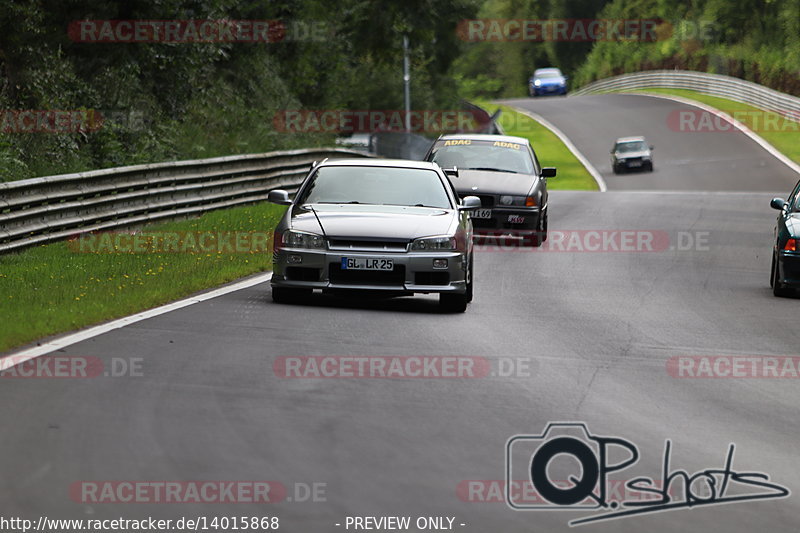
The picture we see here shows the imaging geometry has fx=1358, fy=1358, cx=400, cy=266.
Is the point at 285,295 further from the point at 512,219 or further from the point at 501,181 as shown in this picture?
the point at 501,181

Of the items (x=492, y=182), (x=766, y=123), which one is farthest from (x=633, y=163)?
(x=492, y=182)

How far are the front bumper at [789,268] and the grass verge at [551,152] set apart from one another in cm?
3319

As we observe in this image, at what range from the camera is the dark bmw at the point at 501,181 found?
69.5 ft

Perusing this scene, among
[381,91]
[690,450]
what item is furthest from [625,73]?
[690,450]

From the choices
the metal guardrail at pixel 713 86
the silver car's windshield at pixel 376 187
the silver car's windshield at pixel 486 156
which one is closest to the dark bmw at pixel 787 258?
the silver car's windshield at pixel 376 187

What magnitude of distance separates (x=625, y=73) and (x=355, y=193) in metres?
87.8

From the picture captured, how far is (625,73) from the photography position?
3907 inches

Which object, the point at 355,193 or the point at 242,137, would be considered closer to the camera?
the point at 355,193

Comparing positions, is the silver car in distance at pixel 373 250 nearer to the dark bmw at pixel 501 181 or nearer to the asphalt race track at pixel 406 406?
the asphalt race track at pixel 406 406

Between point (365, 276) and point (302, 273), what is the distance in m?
0.61

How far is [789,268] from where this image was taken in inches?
620

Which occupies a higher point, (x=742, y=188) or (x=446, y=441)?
(x=446, y=441)

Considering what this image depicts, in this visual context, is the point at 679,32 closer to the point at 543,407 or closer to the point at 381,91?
the point at 381,91

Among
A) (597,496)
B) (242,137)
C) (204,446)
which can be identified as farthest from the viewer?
(242,137)
